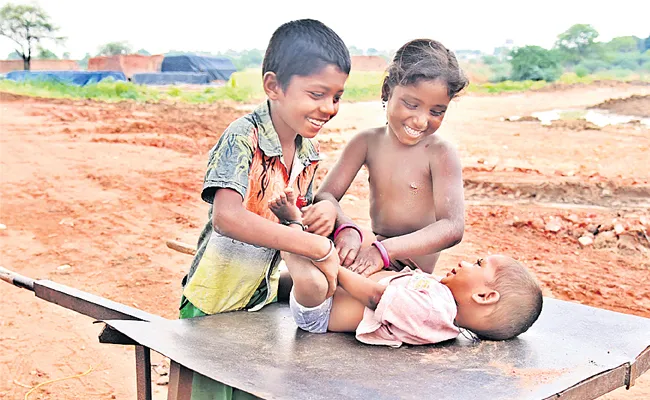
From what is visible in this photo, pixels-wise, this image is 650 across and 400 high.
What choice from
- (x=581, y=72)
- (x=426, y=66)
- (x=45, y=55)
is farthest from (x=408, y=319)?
(x=45, y=55)

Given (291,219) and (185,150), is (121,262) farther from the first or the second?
(185,150)

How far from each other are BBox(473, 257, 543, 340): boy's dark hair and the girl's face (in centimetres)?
61

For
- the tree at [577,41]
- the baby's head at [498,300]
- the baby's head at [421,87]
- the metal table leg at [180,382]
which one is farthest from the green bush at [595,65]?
the metal table leg at [180,382]

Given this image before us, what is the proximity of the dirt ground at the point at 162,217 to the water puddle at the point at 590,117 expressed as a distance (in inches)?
71.7

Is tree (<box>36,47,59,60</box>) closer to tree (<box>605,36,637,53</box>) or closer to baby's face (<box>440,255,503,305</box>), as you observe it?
tree (<box>605,36,637,53</box>)

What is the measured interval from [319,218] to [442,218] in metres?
0.50

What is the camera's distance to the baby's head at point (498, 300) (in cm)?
205

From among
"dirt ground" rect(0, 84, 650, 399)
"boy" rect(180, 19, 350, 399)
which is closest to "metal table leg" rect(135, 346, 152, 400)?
"boy" rect(180, 19, 350, 399)

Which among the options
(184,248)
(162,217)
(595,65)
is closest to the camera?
(184,248)

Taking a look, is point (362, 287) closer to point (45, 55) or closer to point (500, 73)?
point (500, 73)

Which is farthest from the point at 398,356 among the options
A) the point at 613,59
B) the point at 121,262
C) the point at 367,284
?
the point at 613,59

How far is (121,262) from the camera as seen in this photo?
561cm

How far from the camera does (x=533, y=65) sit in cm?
3578

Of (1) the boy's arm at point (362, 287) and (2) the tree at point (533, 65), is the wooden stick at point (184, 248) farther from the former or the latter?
(2) the tree at point (533, 65)
